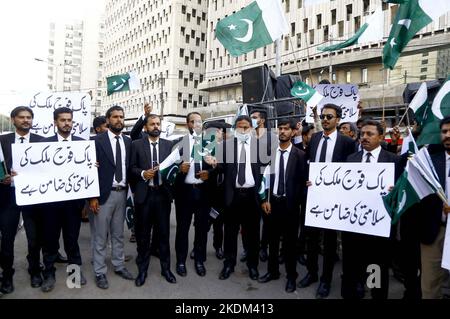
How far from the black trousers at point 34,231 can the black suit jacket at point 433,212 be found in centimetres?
430

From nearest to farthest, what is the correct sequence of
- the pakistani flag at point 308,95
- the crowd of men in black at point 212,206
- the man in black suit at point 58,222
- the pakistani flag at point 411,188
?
1. the pakistani flag at point 411,188
2. the crowd of men in black at point 212,206
3. the man in black suit at point 58,222
4. the pakistani flag at point 308,95

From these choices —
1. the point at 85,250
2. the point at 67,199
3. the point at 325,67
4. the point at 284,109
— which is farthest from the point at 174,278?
the point at 325,67

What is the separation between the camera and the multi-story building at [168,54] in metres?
60.2

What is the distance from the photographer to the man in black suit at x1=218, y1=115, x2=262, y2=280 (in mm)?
5227

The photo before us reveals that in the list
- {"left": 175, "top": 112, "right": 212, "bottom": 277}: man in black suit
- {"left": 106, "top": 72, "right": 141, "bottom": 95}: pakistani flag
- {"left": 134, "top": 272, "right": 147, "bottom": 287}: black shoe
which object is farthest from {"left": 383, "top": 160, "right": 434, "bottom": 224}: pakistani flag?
{"left": 106, "top": 72, "right": 141, "bottom": 95}: pakistani flag

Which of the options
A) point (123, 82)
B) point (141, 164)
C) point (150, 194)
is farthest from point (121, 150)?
point (123, 82)

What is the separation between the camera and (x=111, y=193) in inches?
191

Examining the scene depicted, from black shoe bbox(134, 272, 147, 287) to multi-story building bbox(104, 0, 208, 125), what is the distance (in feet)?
176

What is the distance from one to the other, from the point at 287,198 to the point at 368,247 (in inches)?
43.5

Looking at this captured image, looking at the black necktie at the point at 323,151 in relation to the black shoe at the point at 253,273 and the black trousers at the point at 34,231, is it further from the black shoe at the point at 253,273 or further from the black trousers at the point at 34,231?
the black trousers at the point at 34,231

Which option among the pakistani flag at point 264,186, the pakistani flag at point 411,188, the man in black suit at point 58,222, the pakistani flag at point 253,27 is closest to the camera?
the pakistani flag at point 411,188

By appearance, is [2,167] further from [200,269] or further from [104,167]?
[200,269]

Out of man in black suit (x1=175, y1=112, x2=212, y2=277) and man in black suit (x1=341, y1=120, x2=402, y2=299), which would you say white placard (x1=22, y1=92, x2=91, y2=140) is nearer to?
man in black suit (x1=175, y1=112, x2=212, y2=277)

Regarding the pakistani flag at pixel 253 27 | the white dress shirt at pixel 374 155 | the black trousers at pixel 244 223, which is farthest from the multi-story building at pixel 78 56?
the white dress shirt at pixel 374 155
